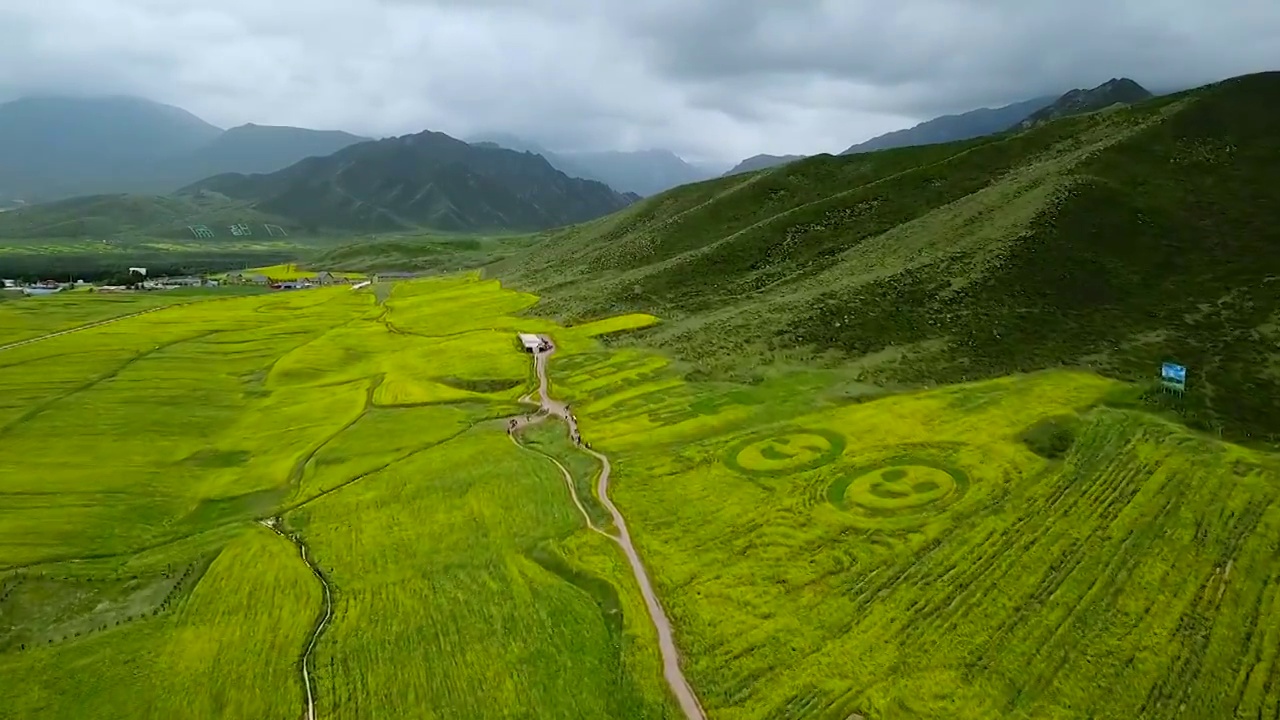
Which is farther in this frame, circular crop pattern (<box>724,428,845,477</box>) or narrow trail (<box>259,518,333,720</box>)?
circular crop pattern (<box>724,428,845,477</box>)

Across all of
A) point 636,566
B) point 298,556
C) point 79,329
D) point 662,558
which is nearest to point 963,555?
point 662,558

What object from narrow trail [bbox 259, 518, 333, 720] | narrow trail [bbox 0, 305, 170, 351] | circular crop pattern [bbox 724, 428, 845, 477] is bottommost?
narrow trail [bbox 259, 518, 333, 720]

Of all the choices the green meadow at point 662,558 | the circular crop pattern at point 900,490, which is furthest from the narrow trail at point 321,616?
the circular crop pattern at point 900,490

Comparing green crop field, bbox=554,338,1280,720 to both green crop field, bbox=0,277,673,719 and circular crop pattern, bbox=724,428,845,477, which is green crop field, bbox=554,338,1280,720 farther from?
green crop field, bbox=0,277,673,719

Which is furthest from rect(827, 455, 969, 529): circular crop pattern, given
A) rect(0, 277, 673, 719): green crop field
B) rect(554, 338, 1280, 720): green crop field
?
rect(0, 277, 673, 719): green crop field

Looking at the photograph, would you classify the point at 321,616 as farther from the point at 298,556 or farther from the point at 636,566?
the point at 636,566

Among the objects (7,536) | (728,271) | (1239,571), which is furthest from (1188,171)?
(7,536)
